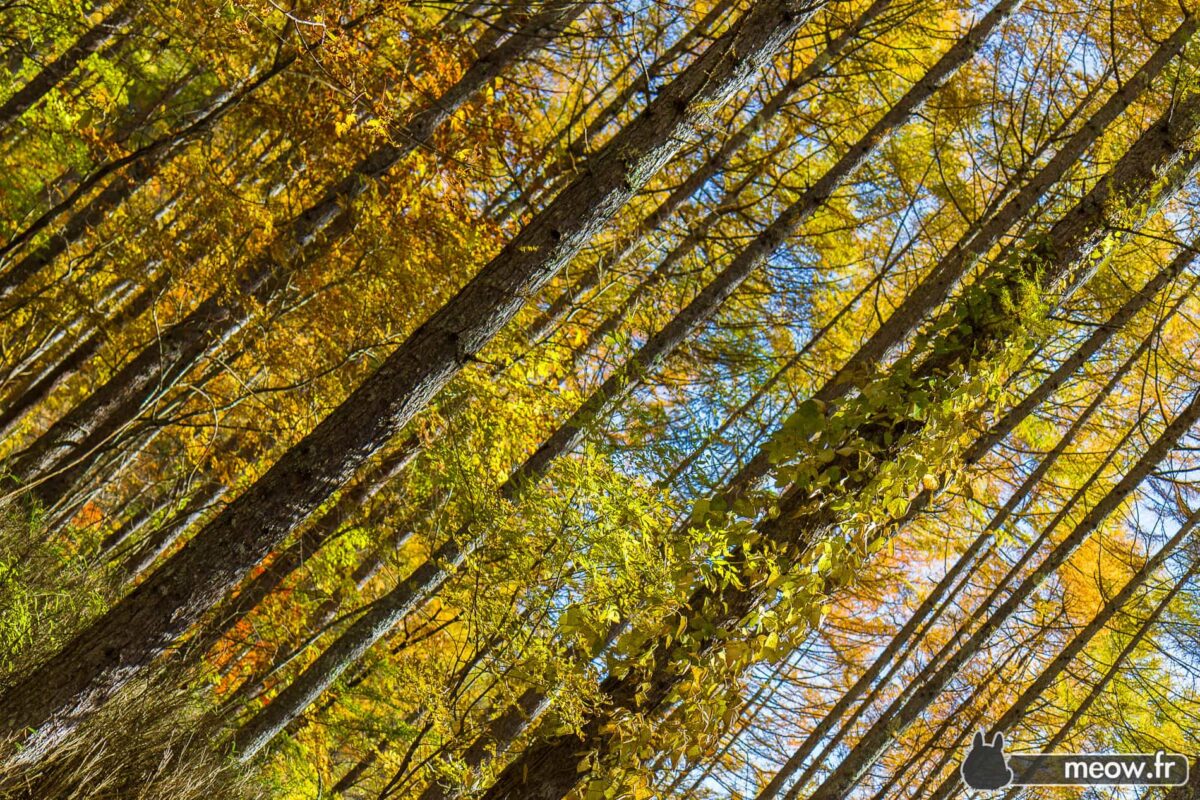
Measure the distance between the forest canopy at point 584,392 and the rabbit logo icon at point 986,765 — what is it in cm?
7

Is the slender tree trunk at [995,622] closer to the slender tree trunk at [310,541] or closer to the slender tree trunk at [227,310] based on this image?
the slender tree trunk at [310,541]

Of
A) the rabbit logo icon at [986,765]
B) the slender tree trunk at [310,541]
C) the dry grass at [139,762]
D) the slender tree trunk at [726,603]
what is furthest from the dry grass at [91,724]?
the rabbit logo icon at [986,765]

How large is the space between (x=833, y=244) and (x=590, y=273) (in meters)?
2.32

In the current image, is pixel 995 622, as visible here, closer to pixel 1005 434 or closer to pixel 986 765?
pixel 1005 434

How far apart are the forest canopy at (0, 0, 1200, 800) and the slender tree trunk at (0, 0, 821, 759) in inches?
0.6

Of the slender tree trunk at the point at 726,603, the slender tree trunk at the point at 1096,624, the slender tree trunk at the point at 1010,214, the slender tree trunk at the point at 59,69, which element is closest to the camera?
the slender tree trunk at the point at 726,603

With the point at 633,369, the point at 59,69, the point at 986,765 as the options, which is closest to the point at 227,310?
the point at 59,69

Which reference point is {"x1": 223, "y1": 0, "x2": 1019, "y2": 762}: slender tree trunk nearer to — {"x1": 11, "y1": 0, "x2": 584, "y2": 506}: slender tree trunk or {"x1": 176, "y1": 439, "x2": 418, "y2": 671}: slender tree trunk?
{"x1": 176, "y1": 439, "x2": 418, "y2": 671}: slender tree trunk

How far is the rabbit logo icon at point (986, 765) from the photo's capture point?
5.78 m

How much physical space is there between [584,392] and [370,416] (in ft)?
9.12

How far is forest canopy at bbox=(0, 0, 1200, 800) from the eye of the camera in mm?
3164

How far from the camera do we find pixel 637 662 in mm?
2969

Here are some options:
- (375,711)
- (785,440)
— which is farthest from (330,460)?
(375,711)

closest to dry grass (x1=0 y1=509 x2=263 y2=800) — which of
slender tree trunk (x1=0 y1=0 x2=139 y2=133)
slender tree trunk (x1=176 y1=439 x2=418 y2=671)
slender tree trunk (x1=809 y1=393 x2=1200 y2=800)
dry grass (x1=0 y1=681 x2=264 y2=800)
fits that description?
dry grass (x1=0 y1=681 x2=264 y2=800)
